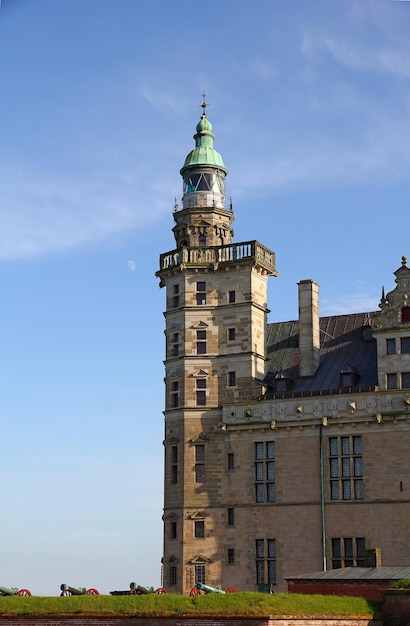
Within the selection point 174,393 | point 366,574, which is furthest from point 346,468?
point 366,574

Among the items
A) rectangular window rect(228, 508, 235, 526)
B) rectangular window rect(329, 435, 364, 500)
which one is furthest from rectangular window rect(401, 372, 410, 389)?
rectangular window rect(228, 508, 235, 526)

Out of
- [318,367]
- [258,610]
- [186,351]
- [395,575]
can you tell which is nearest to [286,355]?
[318,367]

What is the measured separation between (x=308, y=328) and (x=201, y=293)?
6.42 meters

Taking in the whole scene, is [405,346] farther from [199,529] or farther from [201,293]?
[199,529]

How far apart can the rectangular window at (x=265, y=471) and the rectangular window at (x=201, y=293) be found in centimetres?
893

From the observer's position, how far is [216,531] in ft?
181

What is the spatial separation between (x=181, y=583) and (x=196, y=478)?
5561 millimetres

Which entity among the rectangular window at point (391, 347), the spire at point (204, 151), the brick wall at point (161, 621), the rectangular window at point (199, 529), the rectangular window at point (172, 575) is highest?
the spire at point (204, 151)

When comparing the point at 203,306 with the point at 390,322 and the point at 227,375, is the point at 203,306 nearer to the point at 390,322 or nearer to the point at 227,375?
the point at 227,375

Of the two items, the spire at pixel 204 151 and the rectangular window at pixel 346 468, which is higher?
the spire at pixel 204 151

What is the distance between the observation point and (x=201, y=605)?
32969 mm

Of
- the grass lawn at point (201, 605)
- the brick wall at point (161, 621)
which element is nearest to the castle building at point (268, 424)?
the grass lawn at point (201, 605)

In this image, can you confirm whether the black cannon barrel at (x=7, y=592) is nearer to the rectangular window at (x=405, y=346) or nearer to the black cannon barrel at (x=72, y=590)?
the black cannon barrel at (x=72, y=590)

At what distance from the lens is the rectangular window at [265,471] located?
54.9 metres
